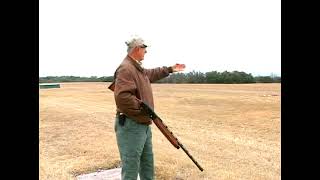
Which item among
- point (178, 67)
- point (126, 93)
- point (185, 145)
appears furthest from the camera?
point (185, 145)

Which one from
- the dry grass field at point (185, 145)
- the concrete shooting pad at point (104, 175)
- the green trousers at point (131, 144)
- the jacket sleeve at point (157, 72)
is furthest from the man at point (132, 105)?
the dry grass field at point (185, 145)

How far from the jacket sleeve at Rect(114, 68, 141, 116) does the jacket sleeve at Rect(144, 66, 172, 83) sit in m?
0.60

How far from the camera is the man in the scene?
15.9 feet

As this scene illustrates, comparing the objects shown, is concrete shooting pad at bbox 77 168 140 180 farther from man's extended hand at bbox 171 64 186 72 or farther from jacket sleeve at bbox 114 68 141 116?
jacket sleeve at bbox 114 68 141 116

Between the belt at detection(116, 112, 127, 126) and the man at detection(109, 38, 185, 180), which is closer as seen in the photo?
the man at detection(109, 38, 185, 180)

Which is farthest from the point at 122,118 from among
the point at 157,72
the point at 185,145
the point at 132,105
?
the point at 185,145

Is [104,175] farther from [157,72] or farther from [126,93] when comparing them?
[126,93]

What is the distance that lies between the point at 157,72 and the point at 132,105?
0.86 metres

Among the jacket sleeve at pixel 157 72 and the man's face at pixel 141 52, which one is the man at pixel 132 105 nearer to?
the man's face at pixel 141 52

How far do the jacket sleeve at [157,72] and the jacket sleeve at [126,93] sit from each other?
60cm

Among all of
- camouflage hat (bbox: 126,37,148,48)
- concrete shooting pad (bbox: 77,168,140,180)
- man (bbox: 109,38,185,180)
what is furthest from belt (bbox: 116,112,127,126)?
concrete shooting pad (bbox: 77,168,140,180)

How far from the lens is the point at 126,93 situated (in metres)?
4.81
